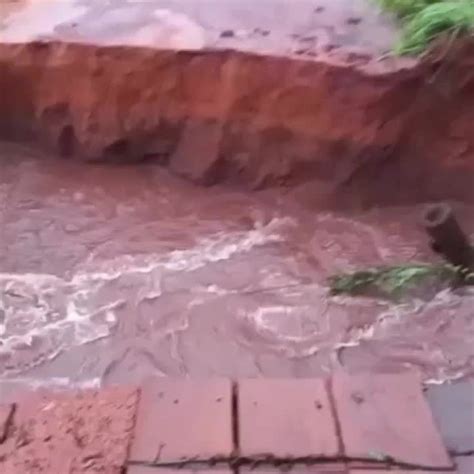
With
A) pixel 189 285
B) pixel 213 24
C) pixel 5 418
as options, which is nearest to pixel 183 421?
pixel 5 418

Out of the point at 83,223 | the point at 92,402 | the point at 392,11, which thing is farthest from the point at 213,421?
the point at 392,11

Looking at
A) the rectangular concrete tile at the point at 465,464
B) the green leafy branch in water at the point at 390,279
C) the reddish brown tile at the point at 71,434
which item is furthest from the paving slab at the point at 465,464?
the green leafy branch in water at the point at 390,279

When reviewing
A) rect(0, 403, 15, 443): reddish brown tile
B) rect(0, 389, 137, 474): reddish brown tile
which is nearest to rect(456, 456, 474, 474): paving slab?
rect(0, 389, 137, 474): reddish brown tile

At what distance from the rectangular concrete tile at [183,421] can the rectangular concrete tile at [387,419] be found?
5.8 inches

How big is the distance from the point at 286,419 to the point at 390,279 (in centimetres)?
89

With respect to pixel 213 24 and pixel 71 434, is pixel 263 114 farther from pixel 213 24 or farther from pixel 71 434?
pixel 71 434

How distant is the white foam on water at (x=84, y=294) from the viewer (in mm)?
1885

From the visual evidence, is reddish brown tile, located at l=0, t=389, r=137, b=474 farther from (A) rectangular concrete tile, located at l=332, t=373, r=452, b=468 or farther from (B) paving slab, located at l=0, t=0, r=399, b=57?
(B) paving slab, located at l=0, t=0, r=399, b=57

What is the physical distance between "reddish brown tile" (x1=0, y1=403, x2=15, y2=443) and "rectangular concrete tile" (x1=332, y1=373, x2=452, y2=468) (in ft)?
1.38

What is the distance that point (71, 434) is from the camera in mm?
1207

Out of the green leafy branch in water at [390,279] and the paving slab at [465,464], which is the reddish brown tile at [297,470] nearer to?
the paving slab at [465,464]

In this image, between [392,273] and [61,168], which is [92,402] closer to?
[392,273]

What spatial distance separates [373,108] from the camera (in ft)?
7.45

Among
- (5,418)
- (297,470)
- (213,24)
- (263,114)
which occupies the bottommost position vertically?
(297,470)
